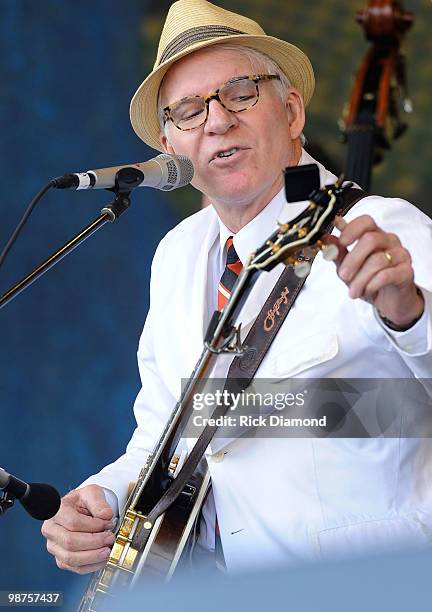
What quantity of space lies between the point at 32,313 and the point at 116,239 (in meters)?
0.47

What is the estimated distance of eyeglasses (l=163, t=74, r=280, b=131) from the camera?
2.25m

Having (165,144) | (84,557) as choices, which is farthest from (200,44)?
(84,557)

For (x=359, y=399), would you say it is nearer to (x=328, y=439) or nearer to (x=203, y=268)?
(x=328, y=439)

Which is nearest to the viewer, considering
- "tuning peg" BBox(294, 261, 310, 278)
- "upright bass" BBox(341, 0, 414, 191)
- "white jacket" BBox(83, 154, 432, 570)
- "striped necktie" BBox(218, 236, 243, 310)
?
"tuning peg" BBox(294, 261, 310, 278)

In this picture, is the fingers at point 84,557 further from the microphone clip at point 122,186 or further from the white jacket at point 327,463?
the microphone clip at point 122,186

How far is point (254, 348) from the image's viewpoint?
6.82 feet

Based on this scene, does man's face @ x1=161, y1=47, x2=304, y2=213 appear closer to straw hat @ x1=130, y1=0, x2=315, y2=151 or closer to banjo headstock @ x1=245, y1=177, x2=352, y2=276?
straw hat @ x1=130, y1=0, x2=315, y2=151

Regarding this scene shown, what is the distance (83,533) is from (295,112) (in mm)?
1080

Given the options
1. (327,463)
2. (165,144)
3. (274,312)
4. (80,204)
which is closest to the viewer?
(327,463)

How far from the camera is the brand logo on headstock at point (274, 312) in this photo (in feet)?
6.85

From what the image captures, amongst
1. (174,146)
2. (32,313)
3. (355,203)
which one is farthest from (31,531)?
(355,203)

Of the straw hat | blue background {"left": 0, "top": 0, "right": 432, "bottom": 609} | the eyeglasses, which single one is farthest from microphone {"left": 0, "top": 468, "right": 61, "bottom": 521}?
blue background {"left": 0, "top": 0, "right": 432, "bottom": 609}

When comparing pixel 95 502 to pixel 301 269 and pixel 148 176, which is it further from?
pixel 301 269

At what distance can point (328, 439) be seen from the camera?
199 cm
